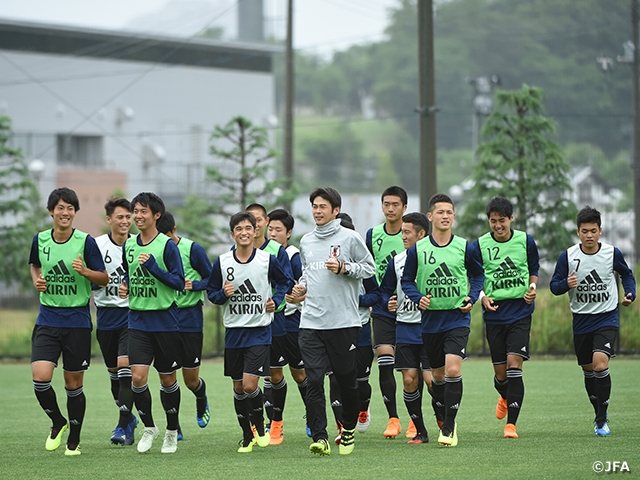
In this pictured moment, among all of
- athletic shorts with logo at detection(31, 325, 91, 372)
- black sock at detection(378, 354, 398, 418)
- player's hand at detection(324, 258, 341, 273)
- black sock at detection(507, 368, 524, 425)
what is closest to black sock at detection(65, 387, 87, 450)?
athletic shorts with logo at detection(31, 325, 91, 372)

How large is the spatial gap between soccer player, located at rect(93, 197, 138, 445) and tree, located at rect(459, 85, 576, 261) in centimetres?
1211

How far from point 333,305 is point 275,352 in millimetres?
1688

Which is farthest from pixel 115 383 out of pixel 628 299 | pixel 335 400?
pixel 628 299

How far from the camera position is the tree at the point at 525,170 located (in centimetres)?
2112

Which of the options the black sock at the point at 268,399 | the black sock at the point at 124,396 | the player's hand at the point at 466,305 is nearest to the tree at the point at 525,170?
the black sock at the point at 268,399

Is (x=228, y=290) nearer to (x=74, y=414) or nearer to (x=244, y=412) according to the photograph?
(x=244, y=412)

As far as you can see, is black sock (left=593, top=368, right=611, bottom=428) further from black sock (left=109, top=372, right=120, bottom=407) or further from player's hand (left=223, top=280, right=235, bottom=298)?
black sock (left=109, top=372, right=120, bottom=407)

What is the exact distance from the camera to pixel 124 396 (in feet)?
32.9

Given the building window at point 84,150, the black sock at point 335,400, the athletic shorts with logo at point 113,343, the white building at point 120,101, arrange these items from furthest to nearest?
the building window at point 84,150, the white building at point 120,101, the athletic shorts with logo at point 113,343, the black sock at point 335,400

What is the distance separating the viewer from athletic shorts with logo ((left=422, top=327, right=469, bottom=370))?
902 centimetres

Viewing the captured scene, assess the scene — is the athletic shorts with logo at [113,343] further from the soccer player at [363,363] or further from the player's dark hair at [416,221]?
the player's dark hair at [416,221]

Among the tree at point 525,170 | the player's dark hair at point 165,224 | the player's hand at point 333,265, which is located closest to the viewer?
the player's hand at point 333,265

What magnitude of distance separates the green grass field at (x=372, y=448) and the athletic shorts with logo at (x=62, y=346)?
84cm

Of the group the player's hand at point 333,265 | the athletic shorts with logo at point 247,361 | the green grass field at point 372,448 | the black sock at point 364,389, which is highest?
the player's hand at point 333,265
